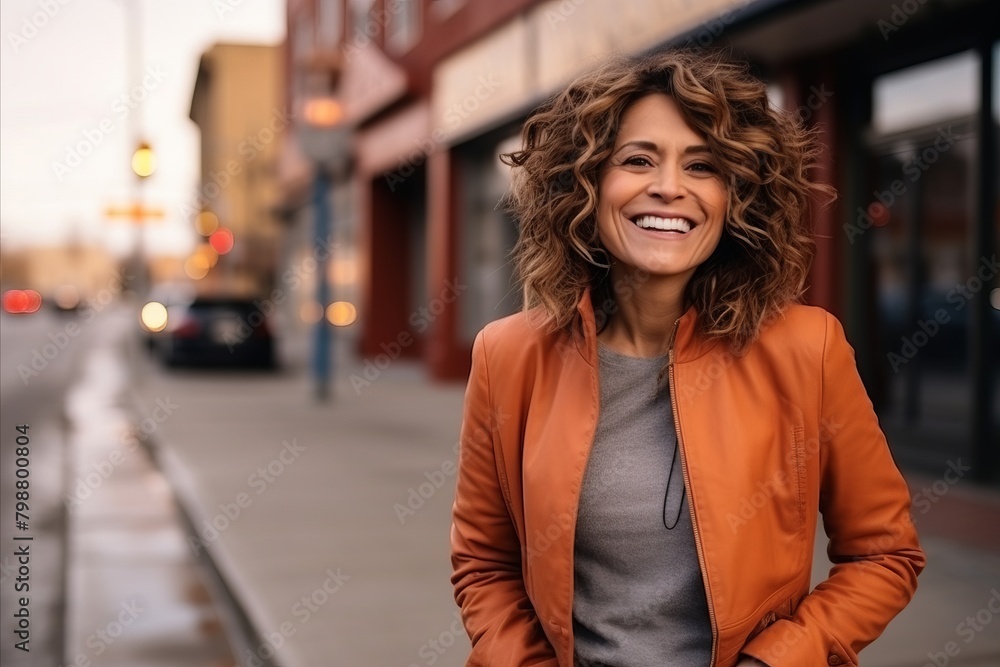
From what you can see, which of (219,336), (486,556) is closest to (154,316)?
(219,336)

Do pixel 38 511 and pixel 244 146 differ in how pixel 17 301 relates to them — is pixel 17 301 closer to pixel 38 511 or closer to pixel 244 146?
pixel 244 146

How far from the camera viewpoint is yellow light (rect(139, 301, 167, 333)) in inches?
923

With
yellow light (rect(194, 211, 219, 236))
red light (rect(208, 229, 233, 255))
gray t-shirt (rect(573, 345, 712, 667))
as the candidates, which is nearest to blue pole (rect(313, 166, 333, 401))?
red light (rect(208, 229, 233, 255))

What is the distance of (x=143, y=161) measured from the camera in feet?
58.0

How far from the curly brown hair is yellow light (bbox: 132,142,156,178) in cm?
1674

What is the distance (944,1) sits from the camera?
7.37 meters

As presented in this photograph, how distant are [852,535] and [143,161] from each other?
56.7ft

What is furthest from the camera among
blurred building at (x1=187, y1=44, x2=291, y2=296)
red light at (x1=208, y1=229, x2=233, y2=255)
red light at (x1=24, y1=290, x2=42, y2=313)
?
red light at (x1=24, y1=290, x2=42, y2=313)

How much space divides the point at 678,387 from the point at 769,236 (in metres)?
0.31

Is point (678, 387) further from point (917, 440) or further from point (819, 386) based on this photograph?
point (917, 440)

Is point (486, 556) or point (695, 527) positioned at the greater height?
point (695, 527)

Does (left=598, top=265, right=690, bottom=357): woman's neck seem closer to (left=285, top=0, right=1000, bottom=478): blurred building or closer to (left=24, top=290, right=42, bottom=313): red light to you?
(left=285, top=0, right=1000, bottom=478): blurred building

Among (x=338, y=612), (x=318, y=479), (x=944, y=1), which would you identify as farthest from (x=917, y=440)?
(x=338, y=612)

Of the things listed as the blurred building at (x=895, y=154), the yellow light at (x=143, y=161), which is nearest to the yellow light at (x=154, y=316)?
the yellow light at (x=143, y=161)
